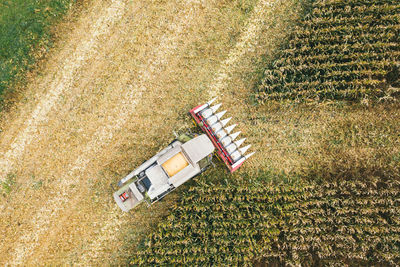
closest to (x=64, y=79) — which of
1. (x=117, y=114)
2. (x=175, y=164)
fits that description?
(x=117, y=114)

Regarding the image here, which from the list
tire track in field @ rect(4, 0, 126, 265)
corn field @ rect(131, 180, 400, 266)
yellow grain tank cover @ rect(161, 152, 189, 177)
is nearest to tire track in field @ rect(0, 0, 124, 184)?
tire track in field @ rect(4, 0, 126, 265)

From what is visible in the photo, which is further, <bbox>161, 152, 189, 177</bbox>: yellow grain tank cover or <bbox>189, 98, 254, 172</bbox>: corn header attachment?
<bbox>189, 98, 254, 172</bbox>: corn header attachment

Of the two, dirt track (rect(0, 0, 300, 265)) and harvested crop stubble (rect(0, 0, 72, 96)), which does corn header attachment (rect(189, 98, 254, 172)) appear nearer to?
dirt track (rect(0, 0, 300, 265))

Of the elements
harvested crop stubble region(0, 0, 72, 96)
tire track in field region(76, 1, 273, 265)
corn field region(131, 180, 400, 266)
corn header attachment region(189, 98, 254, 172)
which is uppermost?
harvested crop stubble region(0, 0, 72, 96)

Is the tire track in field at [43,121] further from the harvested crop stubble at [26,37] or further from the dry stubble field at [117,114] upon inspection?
the harvested crop stubble at [26,37]

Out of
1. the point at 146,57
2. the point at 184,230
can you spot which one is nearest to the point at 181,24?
the point at 146,57
